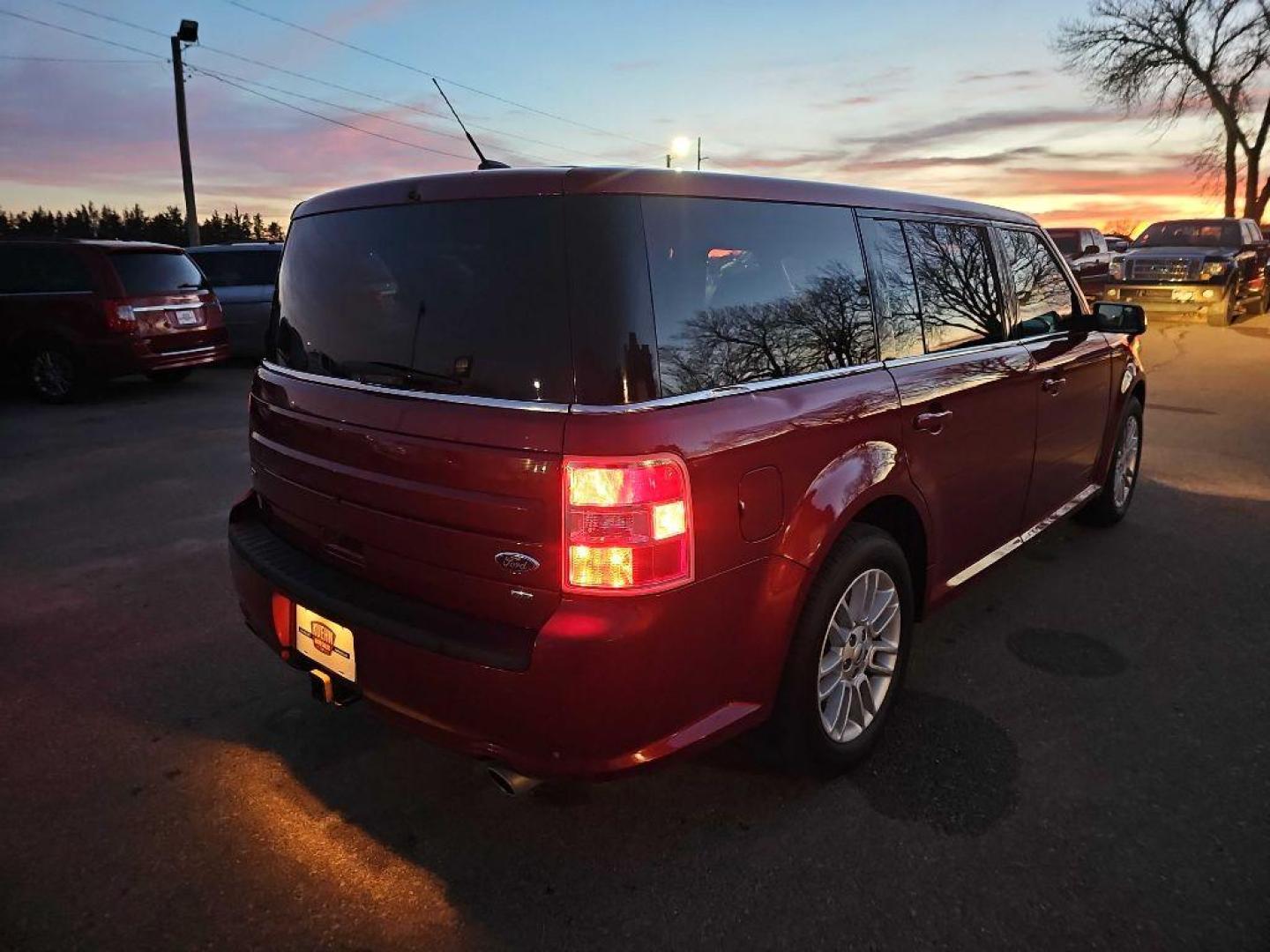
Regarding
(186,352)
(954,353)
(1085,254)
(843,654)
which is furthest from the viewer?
(1085,254)

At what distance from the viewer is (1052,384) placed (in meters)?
3.83

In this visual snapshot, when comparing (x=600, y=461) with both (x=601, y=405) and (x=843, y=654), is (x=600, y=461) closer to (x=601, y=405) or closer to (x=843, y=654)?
(x=601, y=405)

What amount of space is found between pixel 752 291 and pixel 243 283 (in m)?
12.3

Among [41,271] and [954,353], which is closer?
A: [954,353]

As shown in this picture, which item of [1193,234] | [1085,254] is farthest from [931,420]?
[1085,254]

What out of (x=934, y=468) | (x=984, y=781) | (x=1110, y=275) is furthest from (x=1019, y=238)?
(x=1110, y=275)

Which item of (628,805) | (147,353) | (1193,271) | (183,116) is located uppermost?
(183,116)

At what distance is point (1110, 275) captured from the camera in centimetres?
1709

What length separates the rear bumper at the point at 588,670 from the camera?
6.49 feet

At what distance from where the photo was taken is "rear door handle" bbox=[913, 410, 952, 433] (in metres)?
2.85

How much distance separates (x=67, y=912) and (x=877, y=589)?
249 cm

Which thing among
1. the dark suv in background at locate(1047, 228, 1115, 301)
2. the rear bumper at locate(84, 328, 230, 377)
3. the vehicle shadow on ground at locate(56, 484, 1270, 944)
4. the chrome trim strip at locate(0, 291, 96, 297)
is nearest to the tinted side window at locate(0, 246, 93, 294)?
the chrome trim strip at locate(0, 291, 96, 297)

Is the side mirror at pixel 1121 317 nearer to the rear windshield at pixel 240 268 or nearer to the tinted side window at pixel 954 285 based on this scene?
the tinted side window at pixel 954 285

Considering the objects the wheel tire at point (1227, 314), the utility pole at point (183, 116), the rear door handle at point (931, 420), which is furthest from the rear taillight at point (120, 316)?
the wheel tire at point (1227, 314)
